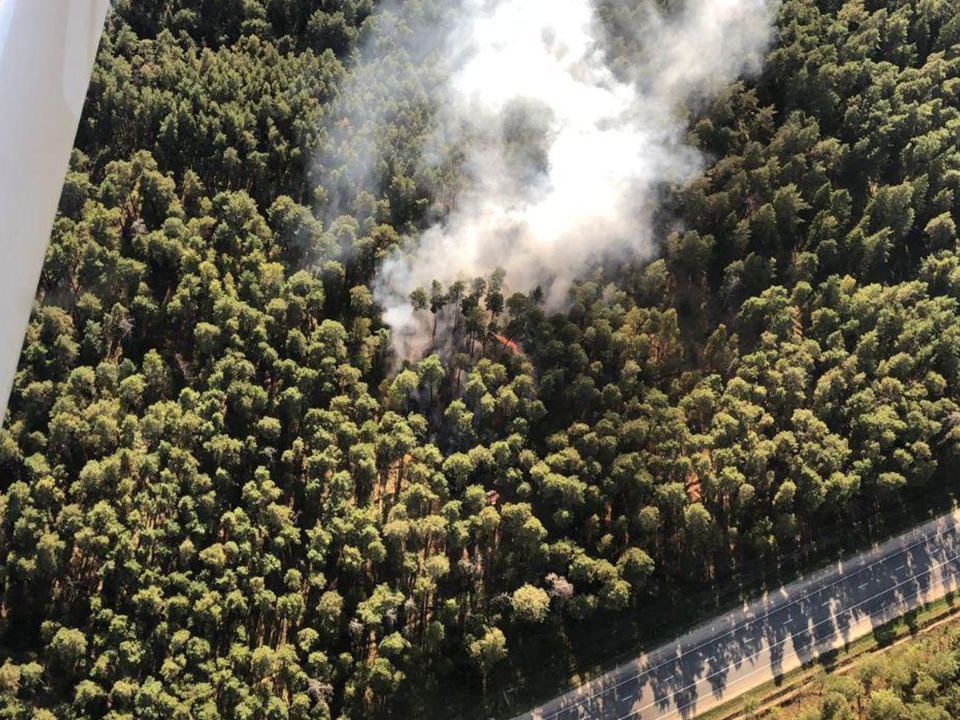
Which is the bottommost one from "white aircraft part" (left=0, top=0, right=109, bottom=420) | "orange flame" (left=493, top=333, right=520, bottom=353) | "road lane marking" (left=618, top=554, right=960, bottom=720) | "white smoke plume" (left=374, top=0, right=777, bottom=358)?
"road lane marking" (left=618, top=554, right=960, bottom=720)

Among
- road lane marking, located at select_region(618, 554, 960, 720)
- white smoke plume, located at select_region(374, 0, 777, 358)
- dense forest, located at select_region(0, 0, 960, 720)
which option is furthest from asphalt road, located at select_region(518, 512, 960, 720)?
white smoke plume, located at select_region(374, 0, 777, 358)

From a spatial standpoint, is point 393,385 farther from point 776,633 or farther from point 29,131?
point 29,131

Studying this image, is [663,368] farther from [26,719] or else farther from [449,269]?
[26,719]

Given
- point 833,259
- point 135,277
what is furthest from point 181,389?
point 833,259

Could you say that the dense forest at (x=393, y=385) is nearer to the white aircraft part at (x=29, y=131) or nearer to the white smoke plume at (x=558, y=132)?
the white smoke plume at (x=558, y=132)

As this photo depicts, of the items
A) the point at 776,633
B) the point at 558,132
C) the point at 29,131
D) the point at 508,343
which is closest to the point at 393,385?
the point at 508,343

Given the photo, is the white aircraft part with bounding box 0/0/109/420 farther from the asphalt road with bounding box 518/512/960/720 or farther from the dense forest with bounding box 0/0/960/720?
the asphalt road with bounding box 518/512/960/720

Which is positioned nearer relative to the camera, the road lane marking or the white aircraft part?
the white aircraft part
